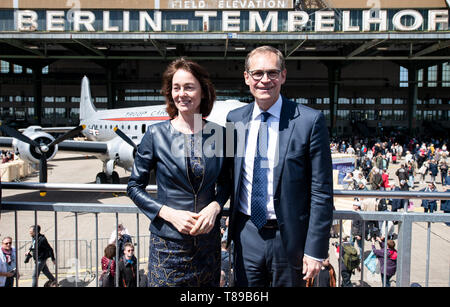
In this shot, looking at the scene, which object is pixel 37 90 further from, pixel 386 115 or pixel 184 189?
pixel 184 189

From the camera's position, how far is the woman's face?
8.25 ft

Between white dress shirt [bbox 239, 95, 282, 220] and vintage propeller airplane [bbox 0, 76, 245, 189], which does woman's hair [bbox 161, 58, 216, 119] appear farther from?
vintage propeller airplane [bbox 0, 76, 245, 189]

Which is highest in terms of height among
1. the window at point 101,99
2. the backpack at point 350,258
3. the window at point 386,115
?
the window at point 101,99

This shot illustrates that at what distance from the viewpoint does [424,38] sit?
2891 cm

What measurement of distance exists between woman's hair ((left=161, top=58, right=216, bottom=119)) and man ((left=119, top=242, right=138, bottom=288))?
2105 millimetres

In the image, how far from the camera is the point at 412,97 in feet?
155

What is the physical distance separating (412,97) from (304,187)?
52603 millimetres

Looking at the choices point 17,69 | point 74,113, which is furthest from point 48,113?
point 17,69

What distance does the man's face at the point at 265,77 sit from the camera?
244 cm

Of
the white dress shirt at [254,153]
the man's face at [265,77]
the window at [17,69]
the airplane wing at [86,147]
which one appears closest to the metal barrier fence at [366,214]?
the white dress shirt at [254,153]

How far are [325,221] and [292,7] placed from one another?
4090cm

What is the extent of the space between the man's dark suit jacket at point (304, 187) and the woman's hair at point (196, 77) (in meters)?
0.67

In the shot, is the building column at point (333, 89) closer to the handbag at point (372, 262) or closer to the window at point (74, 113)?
the window at point (74, 113)

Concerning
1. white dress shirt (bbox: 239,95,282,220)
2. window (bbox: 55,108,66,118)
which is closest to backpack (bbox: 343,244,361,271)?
white dress shirt (bbox: 239,95,282,220)
